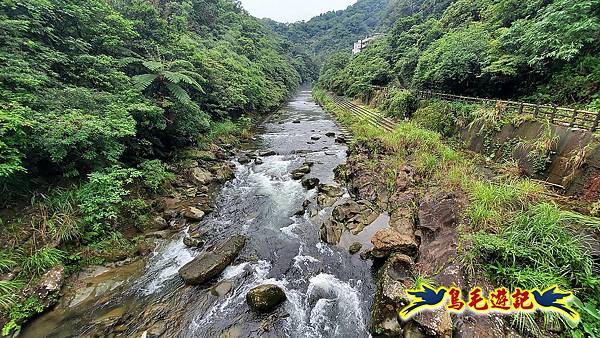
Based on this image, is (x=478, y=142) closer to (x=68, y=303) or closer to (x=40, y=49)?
(x=68, y=303)

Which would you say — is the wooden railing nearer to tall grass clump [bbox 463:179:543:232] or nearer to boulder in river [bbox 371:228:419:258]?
tall grass clump [bbox 463:179:543:232]

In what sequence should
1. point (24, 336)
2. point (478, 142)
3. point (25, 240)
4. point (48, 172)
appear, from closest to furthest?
point (24, 336) < point (25, 240) < point (48, 172) < point (478, 142)

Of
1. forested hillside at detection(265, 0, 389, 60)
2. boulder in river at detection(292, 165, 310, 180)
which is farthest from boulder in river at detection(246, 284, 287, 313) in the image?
forested hillside at detection(265, 0, 389, 60)

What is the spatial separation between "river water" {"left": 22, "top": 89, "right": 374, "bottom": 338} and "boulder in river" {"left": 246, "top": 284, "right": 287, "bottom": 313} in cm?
14

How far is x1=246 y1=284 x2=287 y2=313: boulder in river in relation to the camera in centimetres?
552

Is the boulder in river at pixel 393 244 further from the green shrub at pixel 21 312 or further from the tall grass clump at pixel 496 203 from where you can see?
the green shrub at pixel 21 312

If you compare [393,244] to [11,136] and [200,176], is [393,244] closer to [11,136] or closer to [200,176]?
[200,176]

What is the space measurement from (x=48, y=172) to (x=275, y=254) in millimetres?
7035

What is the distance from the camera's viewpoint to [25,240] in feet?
19.9

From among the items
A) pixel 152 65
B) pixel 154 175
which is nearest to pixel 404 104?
pixel 152 65

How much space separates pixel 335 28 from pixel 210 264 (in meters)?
134

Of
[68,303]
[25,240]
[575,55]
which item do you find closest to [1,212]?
[25,240]

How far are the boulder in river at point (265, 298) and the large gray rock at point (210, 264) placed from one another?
130 centimetres

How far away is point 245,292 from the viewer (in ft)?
19.9
